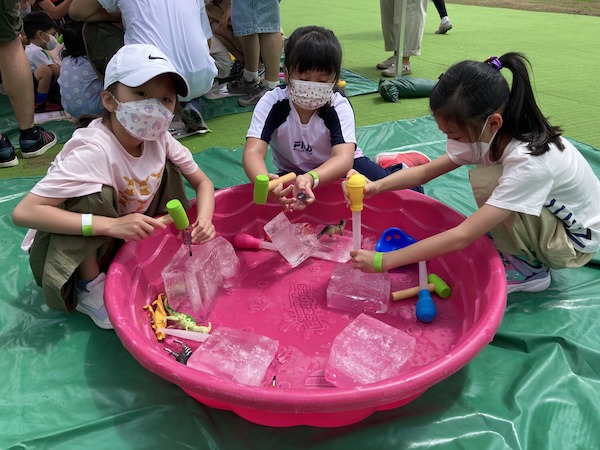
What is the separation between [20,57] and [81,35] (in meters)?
0.38

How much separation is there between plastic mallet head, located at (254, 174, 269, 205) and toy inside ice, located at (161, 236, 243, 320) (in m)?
0.23

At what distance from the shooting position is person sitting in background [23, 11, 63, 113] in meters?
3.16

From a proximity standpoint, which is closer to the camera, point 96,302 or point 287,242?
point 96,302

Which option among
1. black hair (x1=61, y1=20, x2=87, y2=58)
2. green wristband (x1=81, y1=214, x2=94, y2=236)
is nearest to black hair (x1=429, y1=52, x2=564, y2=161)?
green wristband (x1=81, y1=214, x2=94, y2=236)

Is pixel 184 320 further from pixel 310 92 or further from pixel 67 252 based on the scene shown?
pixel 310 92

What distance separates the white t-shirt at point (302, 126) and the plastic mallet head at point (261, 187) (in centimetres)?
39

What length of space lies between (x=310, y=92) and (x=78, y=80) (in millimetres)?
1543

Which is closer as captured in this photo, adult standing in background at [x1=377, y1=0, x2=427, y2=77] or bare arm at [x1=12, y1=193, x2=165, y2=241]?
bare arm at [x1=12, y1=193, x2=165, y2=241]

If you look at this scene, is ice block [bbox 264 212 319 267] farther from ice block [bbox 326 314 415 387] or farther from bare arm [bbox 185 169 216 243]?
ice block [bbox 326 314 415 387]

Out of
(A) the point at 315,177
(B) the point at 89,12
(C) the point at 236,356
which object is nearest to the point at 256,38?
(B) the point at 89,12

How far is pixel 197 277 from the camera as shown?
1380 millimetres

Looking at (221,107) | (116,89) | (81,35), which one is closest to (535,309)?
(116,89)

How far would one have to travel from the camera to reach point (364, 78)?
11.8 feet

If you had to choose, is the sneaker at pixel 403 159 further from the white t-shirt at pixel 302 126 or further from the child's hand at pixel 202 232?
the child's hand at pixel 202 232
